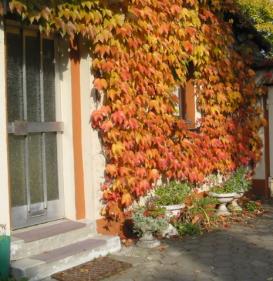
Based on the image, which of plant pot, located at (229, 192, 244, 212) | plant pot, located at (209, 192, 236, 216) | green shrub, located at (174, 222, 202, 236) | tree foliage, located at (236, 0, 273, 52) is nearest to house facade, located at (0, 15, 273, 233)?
green shrub, located at (174, 222, 202, 236)

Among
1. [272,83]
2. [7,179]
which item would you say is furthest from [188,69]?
[7,179]

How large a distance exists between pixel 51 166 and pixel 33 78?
115cm

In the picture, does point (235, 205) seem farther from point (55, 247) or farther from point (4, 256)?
point (4, 256)

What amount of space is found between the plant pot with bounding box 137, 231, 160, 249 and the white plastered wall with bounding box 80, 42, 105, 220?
25.6 inches

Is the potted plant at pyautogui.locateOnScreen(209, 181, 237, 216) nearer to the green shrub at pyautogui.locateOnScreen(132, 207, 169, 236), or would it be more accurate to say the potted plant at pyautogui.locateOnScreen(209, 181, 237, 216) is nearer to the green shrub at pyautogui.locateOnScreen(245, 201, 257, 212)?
the green shrub at pyautogui.locateOnScreen(245, 201, 257, 212)

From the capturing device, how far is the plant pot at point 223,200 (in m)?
8.25

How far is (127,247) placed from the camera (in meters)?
6.23

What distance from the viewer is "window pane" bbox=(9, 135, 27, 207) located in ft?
18.5

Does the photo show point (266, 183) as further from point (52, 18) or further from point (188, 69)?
point (52, 18)

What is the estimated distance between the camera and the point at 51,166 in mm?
6207

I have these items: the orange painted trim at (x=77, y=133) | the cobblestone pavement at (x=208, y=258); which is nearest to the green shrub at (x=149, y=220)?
the cobblestone pavement at (x=208, y=258)

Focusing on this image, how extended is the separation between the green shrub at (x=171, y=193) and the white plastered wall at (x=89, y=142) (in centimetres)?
111

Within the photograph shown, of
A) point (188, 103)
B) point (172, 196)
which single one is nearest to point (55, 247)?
point (172, 196)

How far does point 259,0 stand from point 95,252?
57.5 ft
